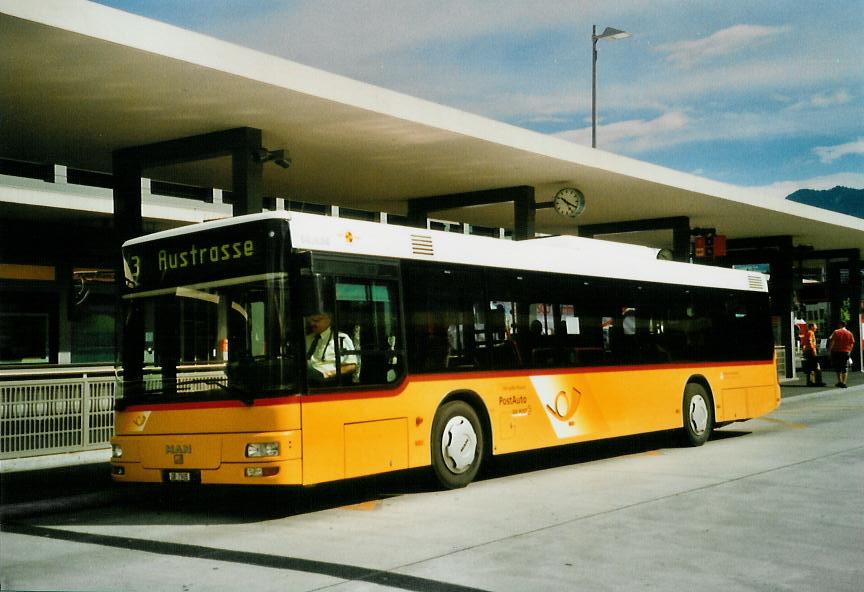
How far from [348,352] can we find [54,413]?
18.6 ft

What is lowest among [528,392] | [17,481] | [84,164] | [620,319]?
[17,481]

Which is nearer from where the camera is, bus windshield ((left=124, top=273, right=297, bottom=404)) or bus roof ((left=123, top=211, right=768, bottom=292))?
bus windshield ((left=124, top=273, right=297, bottom=404))

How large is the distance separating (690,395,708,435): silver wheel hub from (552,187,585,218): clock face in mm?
6647

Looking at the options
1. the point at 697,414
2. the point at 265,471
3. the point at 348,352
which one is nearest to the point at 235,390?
the point at 265,471

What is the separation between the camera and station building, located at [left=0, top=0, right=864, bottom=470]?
476 inches

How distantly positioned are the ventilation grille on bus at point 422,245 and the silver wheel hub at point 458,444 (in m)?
1.87

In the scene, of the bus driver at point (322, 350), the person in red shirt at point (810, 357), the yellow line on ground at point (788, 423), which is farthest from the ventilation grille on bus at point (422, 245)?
the person in red shirt at point (810, 357)

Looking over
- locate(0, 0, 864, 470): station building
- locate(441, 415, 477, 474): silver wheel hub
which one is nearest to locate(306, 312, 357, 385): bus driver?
locate(441, 415, 477, 474): silver wheel hub

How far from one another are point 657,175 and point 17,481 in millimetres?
14699

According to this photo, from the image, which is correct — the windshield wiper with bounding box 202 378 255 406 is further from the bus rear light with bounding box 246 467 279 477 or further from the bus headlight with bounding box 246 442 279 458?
the bus rear light with bounding box 246 467 279 477

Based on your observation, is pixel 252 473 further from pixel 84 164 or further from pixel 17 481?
pixel 84 164

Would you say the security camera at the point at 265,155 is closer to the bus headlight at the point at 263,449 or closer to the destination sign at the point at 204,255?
the destination sign at the point at 204,255

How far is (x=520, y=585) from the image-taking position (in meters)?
6.16

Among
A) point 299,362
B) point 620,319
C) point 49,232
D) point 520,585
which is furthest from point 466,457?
point 49,232
